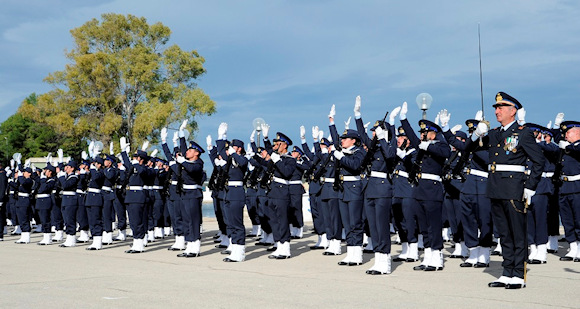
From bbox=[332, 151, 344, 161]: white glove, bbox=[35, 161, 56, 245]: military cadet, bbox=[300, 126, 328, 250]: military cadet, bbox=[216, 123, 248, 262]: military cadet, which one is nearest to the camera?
bbox=[332, 151, 344, 161]: white glove

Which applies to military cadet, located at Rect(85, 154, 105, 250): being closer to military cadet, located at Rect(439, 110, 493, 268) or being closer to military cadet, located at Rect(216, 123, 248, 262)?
military cadet, located at Rect(216, 123, 248, 262)

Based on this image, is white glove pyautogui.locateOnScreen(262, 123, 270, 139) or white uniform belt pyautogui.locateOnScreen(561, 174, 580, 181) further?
white glove pyautogui.locateOnScreen(262, 123, 270, 139)

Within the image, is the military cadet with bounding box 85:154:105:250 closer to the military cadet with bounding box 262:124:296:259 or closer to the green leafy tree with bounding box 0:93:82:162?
the military cadet with bounding box 262:124:296:259

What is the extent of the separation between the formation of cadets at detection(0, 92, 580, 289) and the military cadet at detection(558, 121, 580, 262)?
0.02 metres

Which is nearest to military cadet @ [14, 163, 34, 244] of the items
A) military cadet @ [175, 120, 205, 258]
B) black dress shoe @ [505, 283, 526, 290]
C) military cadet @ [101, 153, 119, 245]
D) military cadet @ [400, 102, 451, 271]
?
military cadet @ [101, 153, 119, 245]

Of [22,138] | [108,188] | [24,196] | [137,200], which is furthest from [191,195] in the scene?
[22,138]

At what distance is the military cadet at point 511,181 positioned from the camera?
792 cm

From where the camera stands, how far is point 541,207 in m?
11.3

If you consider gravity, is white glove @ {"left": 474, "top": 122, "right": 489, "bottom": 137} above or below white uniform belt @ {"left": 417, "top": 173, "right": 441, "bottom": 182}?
above

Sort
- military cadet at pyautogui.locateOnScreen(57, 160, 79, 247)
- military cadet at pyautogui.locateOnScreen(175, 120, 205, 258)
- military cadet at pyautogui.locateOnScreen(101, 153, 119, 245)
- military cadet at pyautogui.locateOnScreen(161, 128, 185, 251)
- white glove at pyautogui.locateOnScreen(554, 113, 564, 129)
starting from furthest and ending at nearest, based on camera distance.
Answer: military cadet at pyautogui.locateOnScreen(57, 160, 79, 247)
military cadet at pyautogui.locateOnScreen(101, 153, 119, 245)
military cadet at pyautogui.locateOnScreen(161, 128, 185, 251)
military cadet at pyautogui.locateOnScreen(175, 120, 205, 258)
white glove at pyautogui.locateOnScreen(554, 113, 564, 129)

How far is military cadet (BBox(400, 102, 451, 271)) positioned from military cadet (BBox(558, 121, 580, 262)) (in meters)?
2.73

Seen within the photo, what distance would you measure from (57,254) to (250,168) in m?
4.78

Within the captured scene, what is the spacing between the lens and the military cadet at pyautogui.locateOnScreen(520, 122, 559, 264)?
10.8 m

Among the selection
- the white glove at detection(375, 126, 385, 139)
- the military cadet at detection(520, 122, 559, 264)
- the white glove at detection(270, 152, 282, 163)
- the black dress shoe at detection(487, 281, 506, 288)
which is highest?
the white glove at detection(375, 126, 385, 139)
